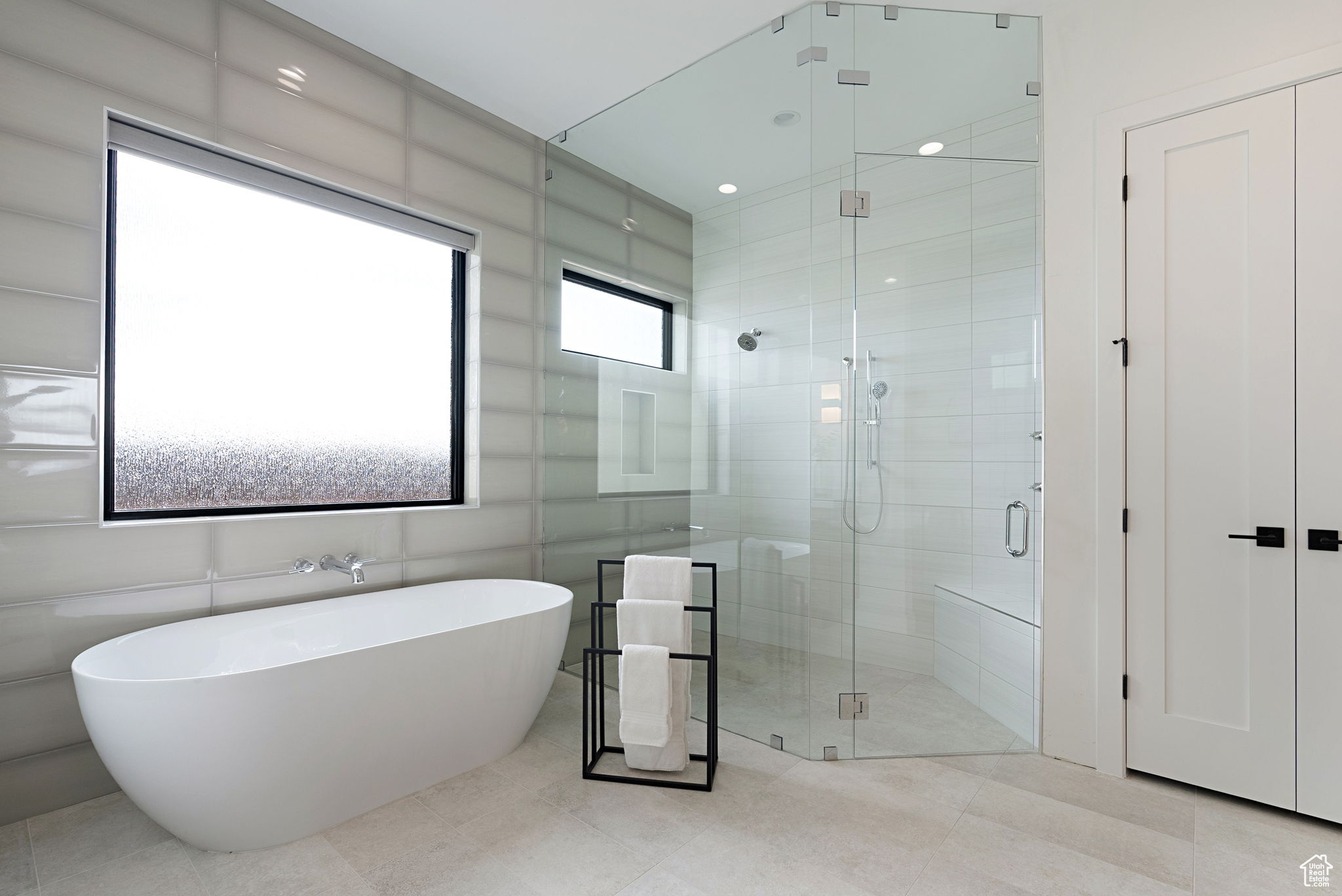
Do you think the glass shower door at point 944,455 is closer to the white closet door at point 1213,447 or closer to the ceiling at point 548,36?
the white closet door at point 1213,447

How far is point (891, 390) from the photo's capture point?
2594 millimetres

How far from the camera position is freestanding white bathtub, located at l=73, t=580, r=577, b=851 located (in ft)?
5.41

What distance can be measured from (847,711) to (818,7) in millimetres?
2674

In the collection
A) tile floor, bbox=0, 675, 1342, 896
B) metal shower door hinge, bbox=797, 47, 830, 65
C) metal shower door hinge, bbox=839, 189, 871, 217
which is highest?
metal shower door hinge, bbox=797, 47, 830, 65

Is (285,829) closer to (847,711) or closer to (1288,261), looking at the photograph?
(847,711)

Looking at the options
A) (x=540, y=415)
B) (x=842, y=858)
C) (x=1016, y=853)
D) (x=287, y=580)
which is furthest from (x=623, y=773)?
(x=540, y=415)

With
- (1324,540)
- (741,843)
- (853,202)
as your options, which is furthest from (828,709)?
(853,202)

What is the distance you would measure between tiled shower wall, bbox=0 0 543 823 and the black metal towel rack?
1052 millimetres

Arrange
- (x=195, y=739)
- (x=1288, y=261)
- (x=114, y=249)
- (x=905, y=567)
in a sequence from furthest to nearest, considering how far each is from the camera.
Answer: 1. (x=905, y=567)
2. (x=114, y=249)
3. (x=1288, y=261)
4. (x=195, y=739)

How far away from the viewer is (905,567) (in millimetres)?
2633

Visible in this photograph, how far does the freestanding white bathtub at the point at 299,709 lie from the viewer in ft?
5.41

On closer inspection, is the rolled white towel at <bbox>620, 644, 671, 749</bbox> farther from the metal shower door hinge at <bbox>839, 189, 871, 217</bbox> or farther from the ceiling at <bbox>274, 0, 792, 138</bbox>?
the ceiling at <bbox>274, 0, 792, 138</bbox>

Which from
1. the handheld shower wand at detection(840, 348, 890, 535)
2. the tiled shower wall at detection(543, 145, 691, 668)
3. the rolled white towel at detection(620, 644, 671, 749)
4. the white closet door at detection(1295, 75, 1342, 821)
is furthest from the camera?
the tiled shower wall at detection(543, 145, 691, 668)

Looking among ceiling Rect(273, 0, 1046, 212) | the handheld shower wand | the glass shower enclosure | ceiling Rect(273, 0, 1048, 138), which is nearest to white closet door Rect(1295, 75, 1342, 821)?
the glass shower enclosure
